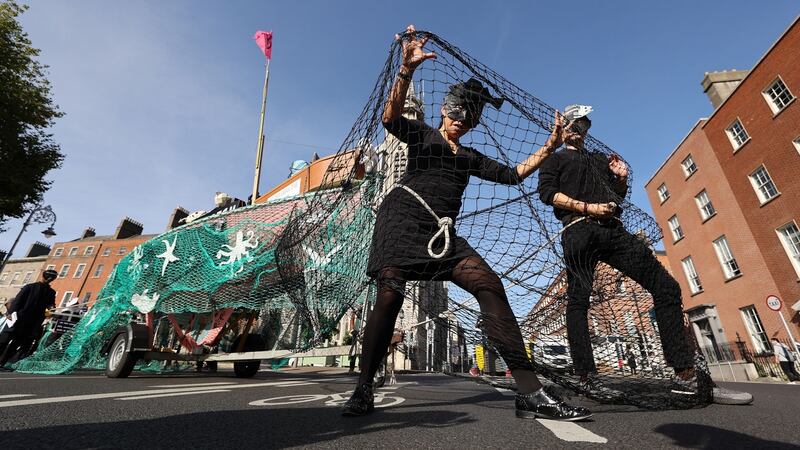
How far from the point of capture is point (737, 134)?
1744 cm

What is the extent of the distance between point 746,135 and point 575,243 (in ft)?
67.0

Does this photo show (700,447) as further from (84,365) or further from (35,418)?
(84,365)

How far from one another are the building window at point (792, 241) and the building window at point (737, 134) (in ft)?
14.6

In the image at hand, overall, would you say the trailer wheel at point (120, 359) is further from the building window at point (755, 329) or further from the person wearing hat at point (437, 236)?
the building window at point (755, 329)

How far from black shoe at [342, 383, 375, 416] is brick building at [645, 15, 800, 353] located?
59.8ft

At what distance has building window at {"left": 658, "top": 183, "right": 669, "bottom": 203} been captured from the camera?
22.4 meters

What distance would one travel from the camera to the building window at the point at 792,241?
1412cm

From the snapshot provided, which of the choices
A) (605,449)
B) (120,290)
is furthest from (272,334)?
(605,449)

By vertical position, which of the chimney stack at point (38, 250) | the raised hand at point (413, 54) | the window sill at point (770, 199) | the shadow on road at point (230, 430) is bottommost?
the shadow on road at point (230, 430)

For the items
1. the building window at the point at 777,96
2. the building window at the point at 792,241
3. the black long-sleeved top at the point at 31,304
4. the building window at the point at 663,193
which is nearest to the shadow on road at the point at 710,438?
the black long-sleeved top at the point at 31,304

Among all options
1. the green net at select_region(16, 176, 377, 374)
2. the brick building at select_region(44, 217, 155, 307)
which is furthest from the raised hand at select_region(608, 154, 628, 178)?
the brick building at select_region(44, 217, 155, 307)

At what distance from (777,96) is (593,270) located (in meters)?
19.5

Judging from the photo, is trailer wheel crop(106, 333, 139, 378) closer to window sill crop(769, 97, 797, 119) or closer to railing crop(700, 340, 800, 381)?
railing crop(700, 340, 800, 381)

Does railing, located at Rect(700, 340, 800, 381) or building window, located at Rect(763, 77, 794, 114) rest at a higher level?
building window, located at Rect(763, 77, 794, 114)
